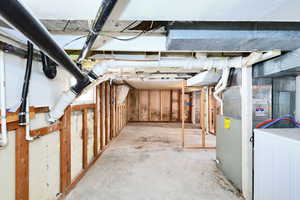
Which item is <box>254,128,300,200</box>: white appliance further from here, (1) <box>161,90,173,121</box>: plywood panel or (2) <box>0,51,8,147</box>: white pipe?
(1) <box>161,90,173,121</box>: plywood panel

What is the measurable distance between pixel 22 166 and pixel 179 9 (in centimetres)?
166

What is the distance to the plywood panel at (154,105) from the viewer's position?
7.48 m

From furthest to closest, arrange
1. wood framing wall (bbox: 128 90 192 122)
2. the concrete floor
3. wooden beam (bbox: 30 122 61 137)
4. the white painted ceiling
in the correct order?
wood framing wall (bbox: 128 90 192 122), the concrete floor, wooden beam (bbox: 30 122 61 137), the white painted ceiling

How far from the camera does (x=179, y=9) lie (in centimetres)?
75

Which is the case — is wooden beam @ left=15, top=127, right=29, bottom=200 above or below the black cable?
below

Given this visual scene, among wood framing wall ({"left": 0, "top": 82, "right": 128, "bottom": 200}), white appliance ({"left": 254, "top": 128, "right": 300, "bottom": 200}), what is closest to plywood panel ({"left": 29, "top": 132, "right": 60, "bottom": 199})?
wood framing wall ({"left": 0, "top": 82, "right": 128, "bottom": 200})

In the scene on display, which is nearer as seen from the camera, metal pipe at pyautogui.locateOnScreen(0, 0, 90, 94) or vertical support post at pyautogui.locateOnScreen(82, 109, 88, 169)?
metal pipe at pyautogui.locateOnScreen(0, 0, 90, 94)

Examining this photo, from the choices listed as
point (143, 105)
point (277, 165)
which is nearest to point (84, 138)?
point (277, 165)

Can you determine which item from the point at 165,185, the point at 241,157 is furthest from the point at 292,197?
the point at 165,185

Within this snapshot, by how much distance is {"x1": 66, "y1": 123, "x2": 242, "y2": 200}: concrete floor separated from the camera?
1784 millimetres

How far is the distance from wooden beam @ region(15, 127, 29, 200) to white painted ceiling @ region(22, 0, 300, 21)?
3.22 ft

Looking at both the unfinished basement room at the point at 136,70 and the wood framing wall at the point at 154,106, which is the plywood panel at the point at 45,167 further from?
the wood framing wall at the point at 154,106

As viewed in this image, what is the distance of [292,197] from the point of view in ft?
3.28

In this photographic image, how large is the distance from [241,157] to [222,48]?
144 centimetres
